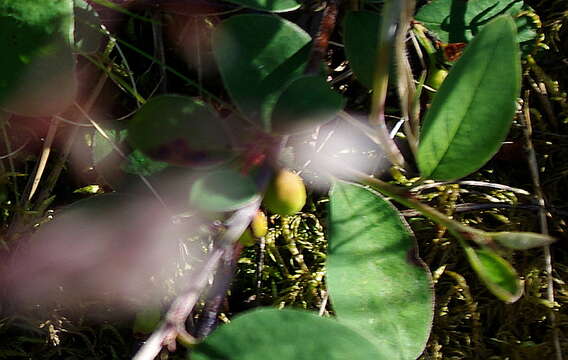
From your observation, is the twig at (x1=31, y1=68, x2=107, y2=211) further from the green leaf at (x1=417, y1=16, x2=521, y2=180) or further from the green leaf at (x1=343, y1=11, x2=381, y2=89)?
the green leaf at (x1=417, y1=16, x2=521, y2=180)

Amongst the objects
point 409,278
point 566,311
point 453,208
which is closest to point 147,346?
point 409,278

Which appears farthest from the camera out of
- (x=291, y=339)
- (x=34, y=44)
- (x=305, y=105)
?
(x=34, y=44)

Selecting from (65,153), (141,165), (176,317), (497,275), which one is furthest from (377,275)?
(65,153)

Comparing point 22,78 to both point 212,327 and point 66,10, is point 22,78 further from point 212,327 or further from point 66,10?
point 212,327

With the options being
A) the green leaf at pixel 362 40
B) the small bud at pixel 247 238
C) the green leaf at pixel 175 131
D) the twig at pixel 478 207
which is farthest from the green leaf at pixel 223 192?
the twig at pixel 478 207

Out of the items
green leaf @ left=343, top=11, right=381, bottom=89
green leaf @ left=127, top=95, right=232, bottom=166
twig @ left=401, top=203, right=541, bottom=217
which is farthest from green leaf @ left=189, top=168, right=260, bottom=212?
Result: twig @ left=401, top=203, right=541, bottom=217

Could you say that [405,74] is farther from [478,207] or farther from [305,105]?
[478,207]
